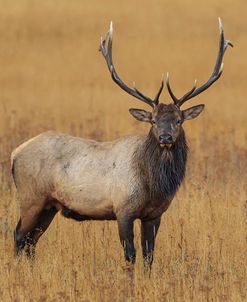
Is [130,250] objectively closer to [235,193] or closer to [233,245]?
[233,245]

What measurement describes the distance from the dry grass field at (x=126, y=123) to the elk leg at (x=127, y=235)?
0.41ft

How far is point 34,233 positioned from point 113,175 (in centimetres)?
103

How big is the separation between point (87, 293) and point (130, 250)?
104 cm

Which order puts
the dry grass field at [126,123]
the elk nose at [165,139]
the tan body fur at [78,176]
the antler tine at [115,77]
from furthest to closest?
the antler tine at [115,77]
the tan body fur at [78,176]
the elk nose at [165,139]
the dry grass field at [126,123]

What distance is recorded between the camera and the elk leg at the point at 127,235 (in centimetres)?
827

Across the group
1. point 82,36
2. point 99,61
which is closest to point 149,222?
point 99,61

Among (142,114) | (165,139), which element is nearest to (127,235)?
(165,139)

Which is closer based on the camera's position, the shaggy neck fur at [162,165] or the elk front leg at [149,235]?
the shaggy neck fur at [162,165]

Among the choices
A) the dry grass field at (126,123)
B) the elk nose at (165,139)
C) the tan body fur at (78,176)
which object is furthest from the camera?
the tan body fur at (78,176)

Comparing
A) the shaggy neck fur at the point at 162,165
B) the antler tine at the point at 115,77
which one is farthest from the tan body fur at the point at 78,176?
the antler tine at the point at 115,77

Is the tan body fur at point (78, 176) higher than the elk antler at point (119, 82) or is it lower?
lower

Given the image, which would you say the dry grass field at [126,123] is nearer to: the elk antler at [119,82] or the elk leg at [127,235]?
the elk leg at [127,235]

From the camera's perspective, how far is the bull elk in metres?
8.30

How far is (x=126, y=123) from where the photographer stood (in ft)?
52.8
